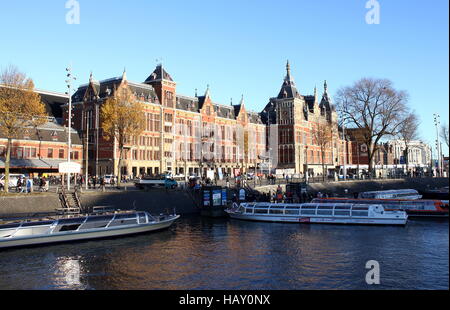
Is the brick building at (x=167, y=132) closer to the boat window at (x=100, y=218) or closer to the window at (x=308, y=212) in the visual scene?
the window at (x=308, y=212)

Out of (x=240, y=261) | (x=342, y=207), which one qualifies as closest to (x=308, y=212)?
(x=342, y=207)

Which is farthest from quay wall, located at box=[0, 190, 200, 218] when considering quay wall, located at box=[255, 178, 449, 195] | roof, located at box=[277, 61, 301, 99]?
roof, located at box=[277, 61, 301, 99]

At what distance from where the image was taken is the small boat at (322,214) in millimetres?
40281

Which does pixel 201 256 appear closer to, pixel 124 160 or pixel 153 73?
pixel 124 160

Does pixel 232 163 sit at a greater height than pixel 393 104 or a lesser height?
lesser

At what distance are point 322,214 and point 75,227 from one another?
25.8 meters

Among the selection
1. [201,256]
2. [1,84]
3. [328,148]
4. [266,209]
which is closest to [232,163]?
[328,148]

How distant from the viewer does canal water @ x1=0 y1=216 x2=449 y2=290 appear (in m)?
20.6

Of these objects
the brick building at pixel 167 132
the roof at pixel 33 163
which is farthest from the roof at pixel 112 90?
the roof at pixel 33 163

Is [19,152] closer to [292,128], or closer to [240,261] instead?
[240,261]

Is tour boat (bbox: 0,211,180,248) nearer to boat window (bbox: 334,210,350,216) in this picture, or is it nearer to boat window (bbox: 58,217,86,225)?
boat window (bbox: 58,217,86,225)

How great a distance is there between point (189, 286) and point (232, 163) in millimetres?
84400

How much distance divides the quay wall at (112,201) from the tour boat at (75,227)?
537 centimetres

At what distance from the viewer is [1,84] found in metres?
44.8
